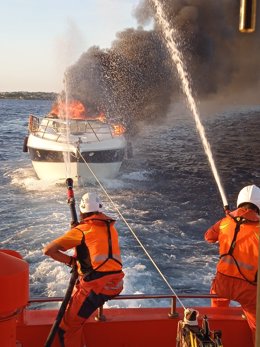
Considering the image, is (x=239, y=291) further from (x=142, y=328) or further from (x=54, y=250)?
(x=54, y=250)

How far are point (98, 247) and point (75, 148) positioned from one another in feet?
51.4

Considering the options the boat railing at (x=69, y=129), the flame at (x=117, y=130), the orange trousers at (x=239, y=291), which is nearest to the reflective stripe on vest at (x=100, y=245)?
the orange trousers at (x=239, y=291)

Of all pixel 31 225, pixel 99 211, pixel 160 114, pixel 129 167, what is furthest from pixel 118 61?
pixel 99 211

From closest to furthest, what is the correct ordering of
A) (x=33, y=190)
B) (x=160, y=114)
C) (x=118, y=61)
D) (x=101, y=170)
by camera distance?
(x=33, y=190) → (x=101, y=170) → (x=118, y=61) → (x=160, y=114)

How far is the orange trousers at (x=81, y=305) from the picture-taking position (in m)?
3.88

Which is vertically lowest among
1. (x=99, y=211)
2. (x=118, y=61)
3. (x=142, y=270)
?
(x=142, y=270)

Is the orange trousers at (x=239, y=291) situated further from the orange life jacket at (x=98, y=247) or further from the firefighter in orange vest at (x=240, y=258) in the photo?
the orange life jacket at (x=98, y=247)

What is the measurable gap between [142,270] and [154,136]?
32242mm

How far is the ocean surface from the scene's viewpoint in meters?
9.88

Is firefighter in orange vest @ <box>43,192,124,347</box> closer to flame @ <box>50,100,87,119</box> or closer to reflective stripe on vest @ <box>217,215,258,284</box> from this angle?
reflective stripe on vest @ <box>217,215,258,284</box>

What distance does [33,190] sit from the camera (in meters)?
18.6

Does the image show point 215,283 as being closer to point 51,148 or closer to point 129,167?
point 51,148

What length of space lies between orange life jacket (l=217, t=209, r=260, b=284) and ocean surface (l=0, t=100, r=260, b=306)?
4.61m

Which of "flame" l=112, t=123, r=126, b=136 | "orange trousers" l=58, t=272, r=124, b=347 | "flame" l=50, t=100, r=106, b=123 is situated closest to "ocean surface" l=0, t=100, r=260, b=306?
"flame" l=112, t=123, r=126, b=136
